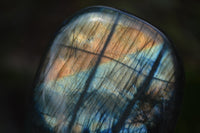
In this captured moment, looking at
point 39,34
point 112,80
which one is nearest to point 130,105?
point 112,80

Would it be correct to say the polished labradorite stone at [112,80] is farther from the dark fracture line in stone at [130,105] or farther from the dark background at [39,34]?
the dark background at [39,34]

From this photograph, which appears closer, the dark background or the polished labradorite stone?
the polished labradorite stone

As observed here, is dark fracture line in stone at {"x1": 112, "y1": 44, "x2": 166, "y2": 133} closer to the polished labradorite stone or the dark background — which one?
the polished labradorite stone

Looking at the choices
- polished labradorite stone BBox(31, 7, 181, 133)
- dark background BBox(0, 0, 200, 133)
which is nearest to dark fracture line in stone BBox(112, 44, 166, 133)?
polished labradorite stone BBox(31, 7, 181, 133)

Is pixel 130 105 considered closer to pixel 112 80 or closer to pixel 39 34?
pixel 112 80

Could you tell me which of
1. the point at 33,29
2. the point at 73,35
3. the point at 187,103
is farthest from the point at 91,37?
the point at 33,29
